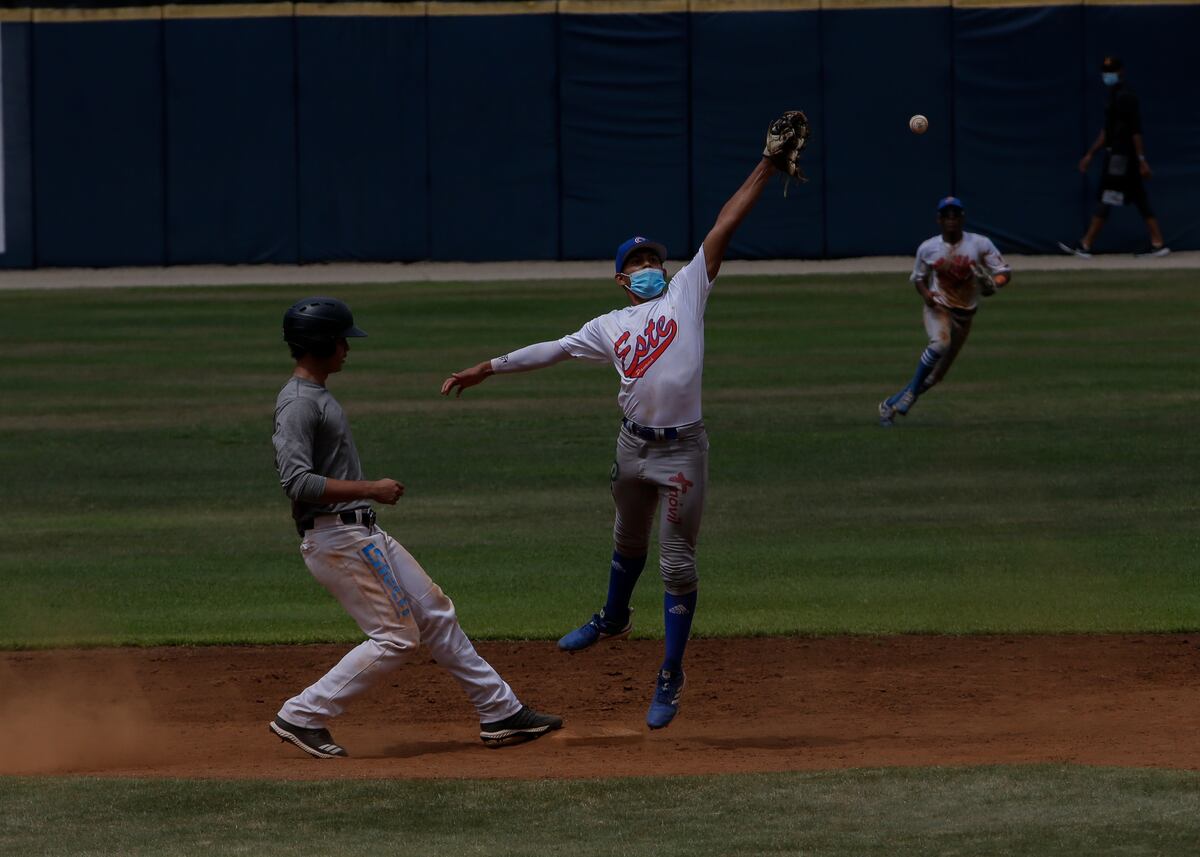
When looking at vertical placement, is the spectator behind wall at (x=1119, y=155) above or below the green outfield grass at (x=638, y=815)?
above

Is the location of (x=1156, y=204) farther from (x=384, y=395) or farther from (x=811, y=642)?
(x=811, y=642)

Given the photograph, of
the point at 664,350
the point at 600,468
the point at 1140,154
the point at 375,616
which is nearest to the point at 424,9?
the point at 1140,154

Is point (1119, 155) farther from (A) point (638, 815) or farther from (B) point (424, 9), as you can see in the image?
(A) point (638, 815)

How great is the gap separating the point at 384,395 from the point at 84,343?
5.13 m

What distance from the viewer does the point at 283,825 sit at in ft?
20.4

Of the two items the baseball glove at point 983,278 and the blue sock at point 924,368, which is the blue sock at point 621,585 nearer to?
the blue sock at point 924,368

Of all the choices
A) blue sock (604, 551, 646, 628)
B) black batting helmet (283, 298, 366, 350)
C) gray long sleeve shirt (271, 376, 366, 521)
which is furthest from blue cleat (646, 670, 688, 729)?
black batting helmet (283, 298, 366, 350)

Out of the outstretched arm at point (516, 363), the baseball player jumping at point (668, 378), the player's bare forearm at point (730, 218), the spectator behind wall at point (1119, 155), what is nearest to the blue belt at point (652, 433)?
the baseball player jumping at point (668, 378)

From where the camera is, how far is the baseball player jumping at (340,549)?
6.98m

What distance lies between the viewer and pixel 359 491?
22.6 feet

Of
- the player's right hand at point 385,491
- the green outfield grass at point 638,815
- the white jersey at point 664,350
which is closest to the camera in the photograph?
the green outfield grass at point 638,815

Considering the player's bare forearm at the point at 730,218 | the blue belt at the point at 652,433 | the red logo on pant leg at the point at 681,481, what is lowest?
the red logo on pant leg at the point at 681,481

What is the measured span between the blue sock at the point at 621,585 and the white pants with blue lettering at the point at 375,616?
104 cm

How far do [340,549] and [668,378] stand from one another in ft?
4.81
